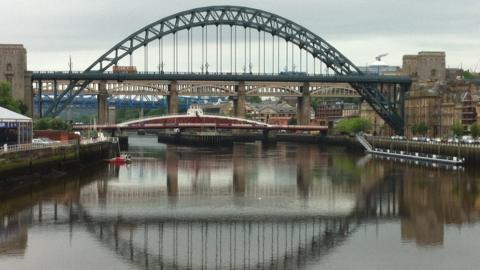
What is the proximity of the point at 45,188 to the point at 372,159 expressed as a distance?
4851 cm

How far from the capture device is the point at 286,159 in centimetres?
9588

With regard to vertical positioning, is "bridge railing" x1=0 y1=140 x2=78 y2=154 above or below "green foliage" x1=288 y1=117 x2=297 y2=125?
below

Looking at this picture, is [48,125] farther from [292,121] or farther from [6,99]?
[292,121]

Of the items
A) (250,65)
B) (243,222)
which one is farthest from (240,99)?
(243,222)

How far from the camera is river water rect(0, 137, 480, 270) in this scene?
33.5 m

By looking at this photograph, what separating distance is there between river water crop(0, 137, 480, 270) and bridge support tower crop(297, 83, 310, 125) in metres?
64.8

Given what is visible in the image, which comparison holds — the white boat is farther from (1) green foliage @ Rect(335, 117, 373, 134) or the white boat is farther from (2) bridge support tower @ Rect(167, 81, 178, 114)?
(2) bridge support tower @ Rect(167, 81, 178, 114)

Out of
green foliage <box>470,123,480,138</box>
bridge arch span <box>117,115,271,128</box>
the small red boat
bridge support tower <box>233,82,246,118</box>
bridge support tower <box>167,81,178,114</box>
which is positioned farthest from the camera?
bridge support tower <box>233,82,246,118</box>

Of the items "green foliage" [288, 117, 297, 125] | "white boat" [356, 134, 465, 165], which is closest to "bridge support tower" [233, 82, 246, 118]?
"white boat" [356, 134, 465, 165]

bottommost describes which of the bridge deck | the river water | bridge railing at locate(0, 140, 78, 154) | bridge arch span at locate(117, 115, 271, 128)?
the river water

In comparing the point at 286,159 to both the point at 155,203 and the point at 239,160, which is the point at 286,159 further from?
the point at 155,203

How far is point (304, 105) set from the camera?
443ft

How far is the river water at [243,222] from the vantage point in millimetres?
33500

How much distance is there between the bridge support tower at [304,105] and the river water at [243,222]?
2553 inches
